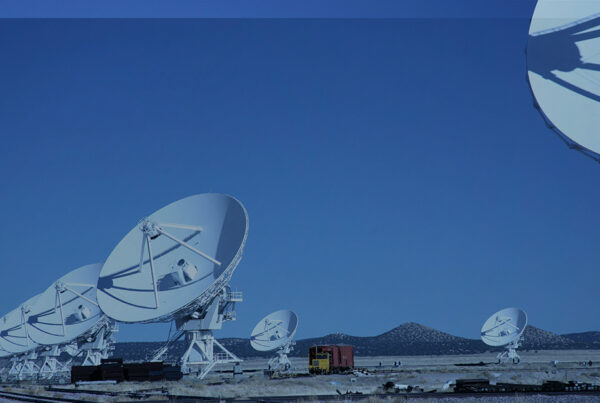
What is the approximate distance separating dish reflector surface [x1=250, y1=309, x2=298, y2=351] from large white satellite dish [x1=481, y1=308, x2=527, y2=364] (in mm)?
22566

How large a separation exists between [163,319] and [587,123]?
2526cm

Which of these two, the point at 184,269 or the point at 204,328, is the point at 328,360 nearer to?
the point at 204,328

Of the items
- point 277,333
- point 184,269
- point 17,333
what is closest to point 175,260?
point 184,269

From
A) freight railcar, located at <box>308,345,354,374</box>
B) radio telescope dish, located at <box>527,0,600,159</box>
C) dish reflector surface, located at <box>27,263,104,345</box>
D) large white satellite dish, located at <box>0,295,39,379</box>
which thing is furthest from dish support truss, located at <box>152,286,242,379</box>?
large white satellite dish, located at <box>0,295,39,379</box>

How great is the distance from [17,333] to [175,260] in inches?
1502

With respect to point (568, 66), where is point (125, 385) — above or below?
below

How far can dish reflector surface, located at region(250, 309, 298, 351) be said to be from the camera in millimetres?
65750

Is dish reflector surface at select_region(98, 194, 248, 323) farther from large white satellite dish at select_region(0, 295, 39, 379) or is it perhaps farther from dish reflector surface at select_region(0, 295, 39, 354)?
dish reflector surface at select_region(0, 295, 39, 354)

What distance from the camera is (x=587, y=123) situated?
1966 cm

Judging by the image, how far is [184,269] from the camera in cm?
3862

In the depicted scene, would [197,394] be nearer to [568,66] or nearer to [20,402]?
[20,402]

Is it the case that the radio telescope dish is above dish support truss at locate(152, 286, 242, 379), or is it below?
above

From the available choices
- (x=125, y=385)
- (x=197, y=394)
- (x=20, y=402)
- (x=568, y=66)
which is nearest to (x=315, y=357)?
(x=125, y=385)

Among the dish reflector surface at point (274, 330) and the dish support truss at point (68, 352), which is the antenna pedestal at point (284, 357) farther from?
the dish support truss at point (68, 352)
